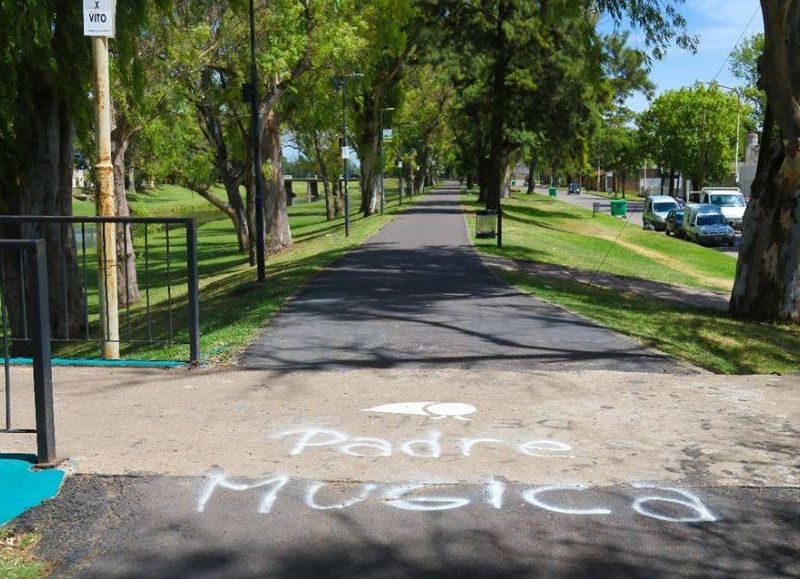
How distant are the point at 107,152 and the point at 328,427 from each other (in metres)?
5.51

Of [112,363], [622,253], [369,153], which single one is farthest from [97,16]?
[369,153]

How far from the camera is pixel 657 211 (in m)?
43.8

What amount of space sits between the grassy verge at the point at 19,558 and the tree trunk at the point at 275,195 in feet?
79.2

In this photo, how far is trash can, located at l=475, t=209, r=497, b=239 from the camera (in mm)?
23594

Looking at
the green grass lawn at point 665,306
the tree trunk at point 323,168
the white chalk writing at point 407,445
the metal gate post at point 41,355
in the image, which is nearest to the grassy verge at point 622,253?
the green grass lawn at point 665,306

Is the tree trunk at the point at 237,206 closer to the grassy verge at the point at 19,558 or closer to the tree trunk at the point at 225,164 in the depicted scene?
the tree trunk at the point at 225,164

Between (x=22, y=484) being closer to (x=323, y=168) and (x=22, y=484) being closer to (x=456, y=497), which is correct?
(x=456, y=497)

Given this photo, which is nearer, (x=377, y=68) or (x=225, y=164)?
(x=225, y=164)

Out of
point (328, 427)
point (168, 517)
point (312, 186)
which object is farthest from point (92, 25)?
point (312, 186)

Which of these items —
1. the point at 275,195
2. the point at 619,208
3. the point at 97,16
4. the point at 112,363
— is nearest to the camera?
the point at 112,363

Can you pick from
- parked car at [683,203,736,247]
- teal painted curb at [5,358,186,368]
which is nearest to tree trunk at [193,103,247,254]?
parked car at [683,203,736,247]

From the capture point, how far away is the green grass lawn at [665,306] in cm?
906

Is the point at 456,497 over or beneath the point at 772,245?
beneath

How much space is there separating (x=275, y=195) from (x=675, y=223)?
68.5ft
